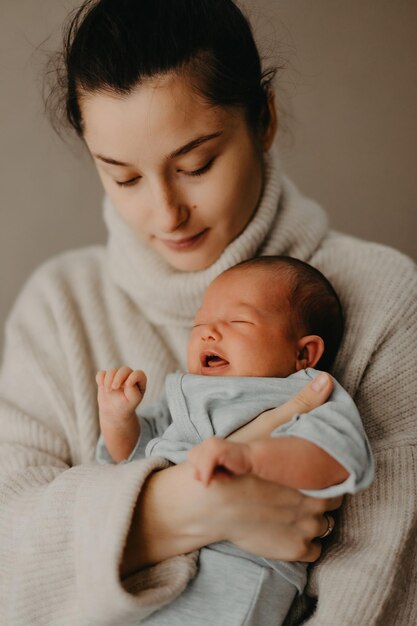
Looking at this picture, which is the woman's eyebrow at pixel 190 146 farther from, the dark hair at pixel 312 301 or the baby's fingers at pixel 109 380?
the baby's fingers at pixel 109 380

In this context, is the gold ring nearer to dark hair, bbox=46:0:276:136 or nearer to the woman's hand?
the woman's hand

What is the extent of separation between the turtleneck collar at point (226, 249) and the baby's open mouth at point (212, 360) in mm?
283

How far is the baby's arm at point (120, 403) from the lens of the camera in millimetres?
1148

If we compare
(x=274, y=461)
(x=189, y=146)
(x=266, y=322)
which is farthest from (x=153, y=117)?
(x=274, y=461)

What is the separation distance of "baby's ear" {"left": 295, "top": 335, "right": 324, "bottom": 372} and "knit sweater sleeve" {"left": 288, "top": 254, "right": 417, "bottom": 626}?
0.11 m

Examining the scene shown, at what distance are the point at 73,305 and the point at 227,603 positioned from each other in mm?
810

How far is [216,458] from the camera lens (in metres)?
0.82

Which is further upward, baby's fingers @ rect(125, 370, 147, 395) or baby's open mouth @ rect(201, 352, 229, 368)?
baby's fingers @ rect(125, 370, 147, 395)

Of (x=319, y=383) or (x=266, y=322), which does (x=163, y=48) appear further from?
(x=319, y=383)

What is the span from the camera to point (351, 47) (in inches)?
66.0

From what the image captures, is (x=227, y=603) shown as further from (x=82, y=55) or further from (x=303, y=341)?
(x=82, y=55)

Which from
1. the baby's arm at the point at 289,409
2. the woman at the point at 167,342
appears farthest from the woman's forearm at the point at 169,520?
the baby's arm at the point at 289,409

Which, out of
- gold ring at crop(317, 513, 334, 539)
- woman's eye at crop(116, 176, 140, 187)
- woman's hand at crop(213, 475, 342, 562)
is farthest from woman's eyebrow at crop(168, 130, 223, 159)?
gold ring at crop(317, 513, 334, 539)

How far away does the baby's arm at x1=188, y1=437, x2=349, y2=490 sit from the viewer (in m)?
0.83
